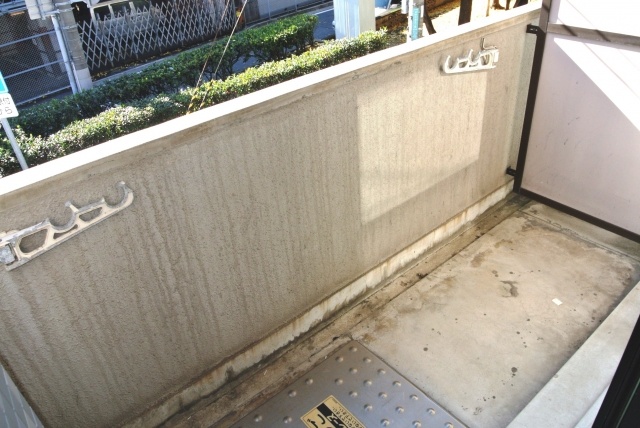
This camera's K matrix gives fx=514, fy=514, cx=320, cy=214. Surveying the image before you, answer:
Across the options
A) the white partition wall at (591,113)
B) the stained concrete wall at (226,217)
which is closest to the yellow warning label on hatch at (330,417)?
the stained concrete wall at (226,217)

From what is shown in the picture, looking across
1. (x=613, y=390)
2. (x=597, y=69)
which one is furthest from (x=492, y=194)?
(x=613, y=390)

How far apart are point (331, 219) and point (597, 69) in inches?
91.8

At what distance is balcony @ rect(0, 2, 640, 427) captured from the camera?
238 cm

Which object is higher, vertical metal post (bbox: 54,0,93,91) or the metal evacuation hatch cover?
vertical metal post (bbox: 54,0,93,91)

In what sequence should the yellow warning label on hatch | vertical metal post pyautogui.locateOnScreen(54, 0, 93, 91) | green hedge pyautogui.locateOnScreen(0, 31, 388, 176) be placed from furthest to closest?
vertical metal post pyautogui.locateOnScreen(54, 0, 93, 91) → green hedge pyautogui.locateOnScreen(0, 31, 388, 176) → the yellow warning label on hatch

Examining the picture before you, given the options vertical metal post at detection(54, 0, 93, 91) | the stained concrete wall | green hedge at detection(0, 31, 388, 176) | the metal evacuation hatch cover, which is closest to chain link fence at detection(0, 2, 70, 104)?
vertical metal post at detection(54, 0, 93, 91)

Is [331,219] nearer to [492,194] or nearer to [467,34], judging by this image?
[467,34]

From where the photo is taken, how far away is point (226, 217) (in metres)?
2.80

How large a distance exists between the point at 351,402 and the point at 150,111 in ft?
16.1

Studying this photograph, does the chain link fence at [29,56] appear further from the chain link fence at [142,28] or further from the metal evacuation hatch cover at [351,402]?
the metal evacuation hatch cover at [351,402]

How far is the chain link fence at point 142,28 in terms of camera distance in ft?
41.7

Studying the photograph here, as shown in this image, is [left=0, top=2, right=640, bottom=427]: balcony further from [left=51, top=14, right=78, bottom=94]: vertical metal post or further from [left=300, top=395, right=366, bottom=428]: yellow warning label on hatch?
[left=51, top=14, right=78, bottom=94]: vertical metal post

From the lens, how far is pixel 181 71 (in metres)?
8.68

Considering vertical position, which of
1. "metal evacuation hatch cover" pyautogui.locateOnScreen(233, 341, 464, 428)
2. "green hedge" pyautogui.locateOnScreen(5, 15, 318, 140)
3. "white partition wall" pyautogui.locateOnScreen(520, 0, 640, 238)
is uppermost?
"white partition wall" pyautogui.locateOnScreen(520, 0, 640, 238)
